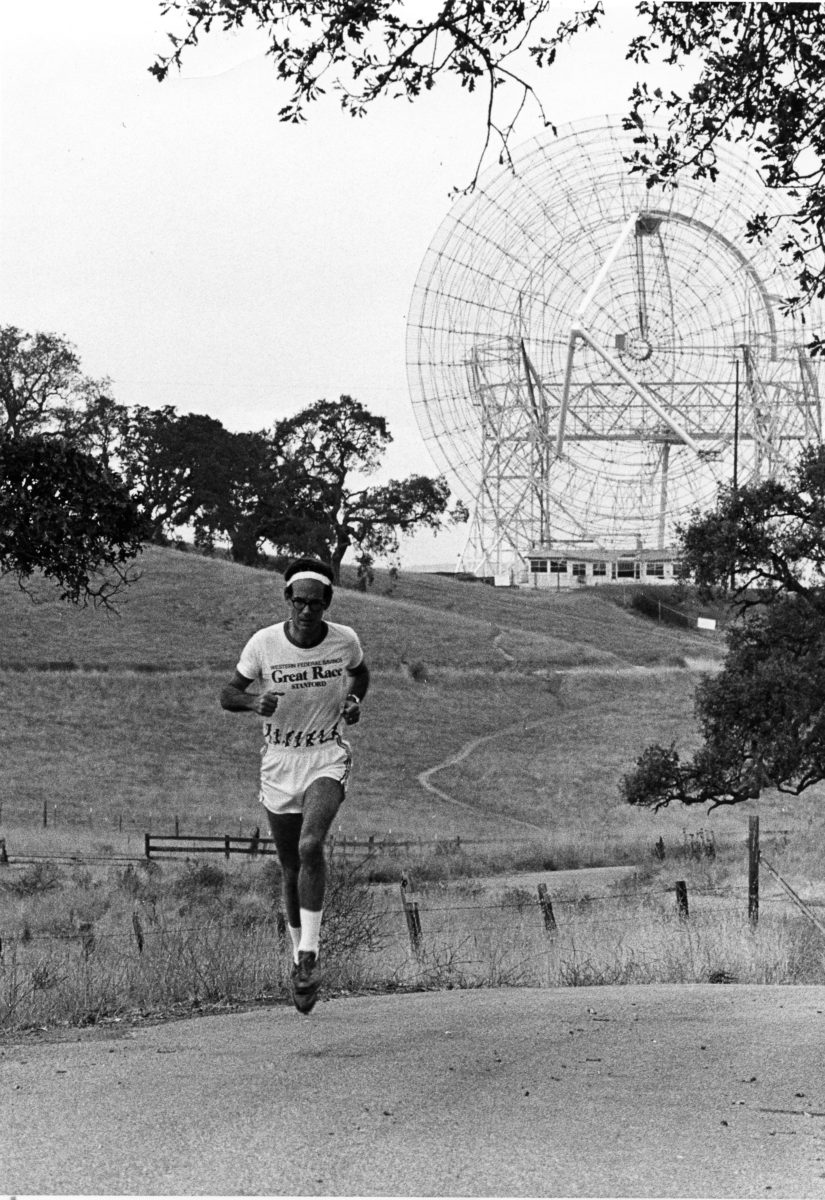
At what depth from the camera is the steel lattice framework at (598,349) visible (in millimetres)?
84750

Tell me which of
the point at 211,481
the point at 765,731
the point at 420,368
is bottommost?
the point at 765,731

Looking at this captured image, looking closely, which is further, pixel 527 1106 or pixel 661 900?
pixel 661 900

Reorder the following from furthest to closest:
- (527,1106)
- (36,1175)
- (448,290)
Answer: (448,290)
(527,1106)
(36,1175)

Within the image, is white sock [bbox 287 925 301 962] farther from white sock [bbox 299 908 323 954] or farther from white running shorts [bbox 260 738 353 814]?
white running shorts [bbox 260 738 353 814]

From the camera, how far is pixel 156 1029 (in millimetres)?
9844

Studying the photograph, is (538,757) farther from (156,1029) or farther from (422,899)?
(156,1029)

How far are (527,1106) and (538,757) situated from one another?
55135 mm

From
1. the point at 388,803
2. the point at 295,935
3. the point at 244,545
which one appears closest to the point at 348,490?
the point at 244,545

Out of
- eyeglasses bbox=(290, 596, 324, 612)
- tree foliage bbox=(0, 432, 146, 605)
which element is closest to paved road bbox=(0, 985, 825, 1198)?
eyeglasses bbox=(290, 596, 324, 612)

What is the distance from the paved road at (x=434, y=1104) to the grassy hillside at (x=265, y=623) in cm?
6069

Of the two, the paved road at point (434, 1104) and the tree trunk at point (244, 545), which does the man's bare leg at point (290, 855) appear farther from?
the tree trunk at point (244, 545)

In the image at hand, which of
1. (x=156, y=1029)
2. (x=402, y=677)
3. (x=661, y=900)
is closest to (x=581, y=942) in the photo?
(x=661, y=900)

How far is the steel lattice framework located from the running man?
74377 millimetres

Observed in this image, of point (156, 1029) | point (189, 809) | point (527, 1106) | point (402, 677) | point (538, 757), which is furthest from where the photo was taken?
point (402, 677)
